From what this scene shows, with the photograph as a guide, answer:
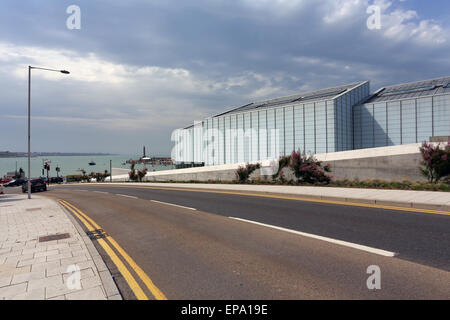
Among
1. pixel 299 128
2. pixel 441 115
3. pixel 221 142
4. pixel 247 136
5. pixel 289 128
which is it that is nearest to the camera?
pixel 441 115

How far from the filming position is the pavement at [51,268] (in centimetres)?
375

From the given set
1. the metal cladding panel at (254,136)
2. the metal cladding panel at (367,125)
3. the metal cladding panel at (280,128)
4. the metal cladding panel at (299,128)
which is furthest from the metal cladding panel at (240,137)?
the metal cladding panel at (367,125)

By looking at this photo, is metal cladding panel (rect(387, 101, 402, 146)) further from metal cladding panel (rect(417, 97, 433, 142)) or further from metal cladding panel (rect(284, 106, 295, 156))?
metal cladding panel (rect(284, 106, 295, 156))

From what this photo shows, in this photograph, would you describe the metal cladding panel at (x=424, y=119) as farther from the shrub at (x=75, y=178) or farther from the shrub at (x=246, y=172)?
the shrub at (x=75, y=178)

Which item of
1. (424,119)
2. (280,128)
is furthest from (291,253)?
(280,128)

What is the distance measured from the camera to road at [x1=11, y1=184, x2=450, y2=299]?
12.2 ft

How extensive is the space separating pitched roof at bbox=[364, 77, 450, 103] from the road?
42.8 meters

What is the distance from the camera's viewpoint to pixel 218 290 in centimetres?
376

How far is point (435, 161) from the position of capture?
44.0 feet

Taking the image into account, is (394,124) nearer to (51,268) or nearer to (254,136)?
(254,136)

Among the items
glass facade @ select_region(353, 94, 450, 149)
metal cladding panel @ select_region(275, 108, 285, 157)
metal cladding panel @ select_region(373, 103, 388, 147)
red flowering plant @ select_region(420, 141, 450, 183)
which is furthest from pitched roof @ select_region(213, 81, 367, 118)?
red flowering plant @ select_region(420, 141, 450, 183)

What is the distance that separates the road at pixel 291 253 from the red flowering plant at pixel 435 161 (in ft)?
25.2

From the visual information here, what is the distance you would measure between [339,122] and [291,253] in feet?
141
